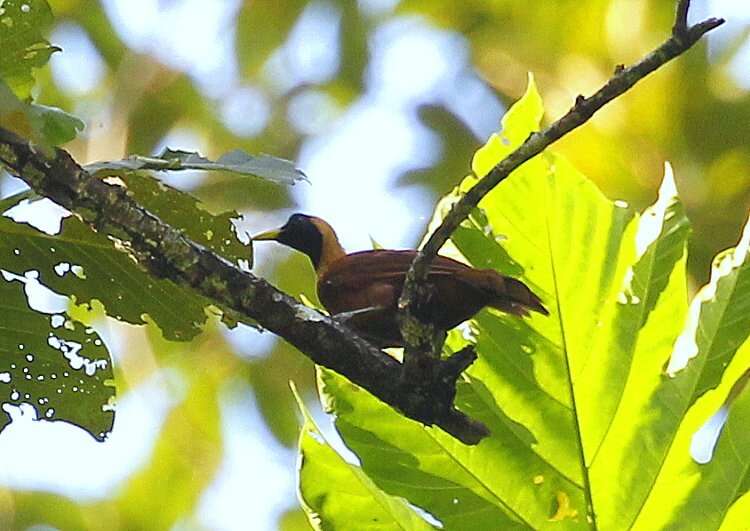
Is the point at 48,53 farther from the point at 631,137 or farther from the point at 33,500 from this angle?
the point at 33,500

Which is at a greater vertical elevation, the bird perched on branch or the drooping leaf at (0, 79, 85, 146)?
the bird perched on branch

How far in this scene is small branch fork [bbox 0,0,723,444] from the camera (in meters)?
1.36

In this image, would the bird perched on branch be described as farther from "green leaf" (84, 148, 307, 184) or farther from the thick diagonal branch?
"green leaf" (84, 148, 307, 184)

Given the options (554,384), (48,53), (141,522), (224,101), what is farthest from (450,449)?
(224,101)

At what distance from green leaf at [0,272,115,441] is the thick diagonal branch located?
12.7 inches

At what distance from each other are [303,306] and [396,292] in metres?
0.76

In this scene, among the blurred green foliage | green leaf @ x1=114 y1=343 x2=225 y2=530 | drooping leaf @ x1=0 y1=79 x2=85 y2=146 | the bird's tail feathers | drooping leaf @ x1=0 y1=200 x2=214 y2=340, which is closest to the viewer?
drooping leaf @ x1=0 y1=79 x2=85 y2=146

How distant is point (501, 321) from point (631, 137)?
3.15 m

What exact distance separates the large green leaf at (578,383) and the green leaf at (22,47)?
0.64 meters

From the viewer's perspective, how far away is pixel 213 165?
58.5 inches

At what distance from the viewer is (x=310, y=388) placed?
5.82 m

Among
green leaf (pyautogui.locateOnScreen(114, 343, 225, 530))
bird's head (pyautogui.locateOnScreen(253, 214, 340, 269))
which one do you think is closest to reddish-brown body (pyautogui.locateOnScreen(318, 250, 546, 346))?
bird's head (pyautogui.locateOnScreen(253, 214, 340, 269))

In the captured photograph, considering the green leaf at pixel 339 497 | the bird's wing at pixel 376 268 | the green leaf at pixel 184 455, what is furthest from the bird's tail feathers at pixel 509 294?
the green leaf at pixel 184 455

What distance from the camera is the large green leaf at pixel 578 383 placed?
187 cm
